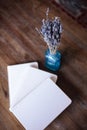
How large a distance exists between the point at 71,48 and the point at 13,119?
530 millimetres

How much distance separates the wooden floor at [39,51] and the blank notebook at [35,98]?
0.05 m

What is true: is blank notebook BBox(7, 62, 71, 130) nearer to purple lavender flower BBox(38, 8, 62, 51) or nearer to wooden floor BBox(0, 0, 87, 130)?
wooden floor BBox(0, 0, 87, 130)

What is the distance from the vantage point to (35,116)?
999mm

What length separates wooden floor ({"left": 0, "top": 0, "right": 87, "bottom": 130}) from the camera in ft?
3.43

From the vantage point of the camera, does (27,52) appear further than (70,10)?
No

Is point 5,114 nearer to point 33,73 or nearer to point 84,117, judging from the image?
point 33,73

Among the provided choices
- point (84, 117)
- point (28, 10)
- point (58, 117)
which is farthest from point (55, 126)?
point (28, 10)

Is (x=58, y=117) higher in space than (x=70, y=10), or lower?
lower

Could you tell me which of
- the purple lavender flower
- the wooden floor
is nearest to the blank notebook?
the wooden floor

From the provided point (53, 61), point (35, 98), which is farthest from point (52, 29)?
point (35, 98)

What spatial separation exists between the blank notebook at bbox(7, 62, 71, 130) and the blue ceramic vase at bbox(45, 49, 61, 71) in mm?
97

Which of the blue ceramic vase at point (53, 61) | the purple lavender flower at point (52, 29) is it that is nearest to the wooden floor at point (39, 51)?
the blue ceramic vase at point (53, 61)

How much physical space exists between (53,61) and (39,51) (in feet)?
0.47

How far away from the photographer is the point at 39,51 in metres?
1.27
